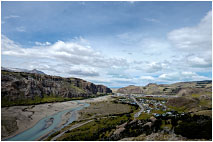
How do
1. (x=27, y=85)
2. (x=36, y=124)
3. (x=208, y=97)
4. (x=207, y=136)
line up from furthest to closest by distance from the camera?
(x=27, y=85), (x=208, y=97), (x=36, y=124), (x=207, y=136)

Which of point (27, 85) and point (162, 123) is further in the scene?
point (27, 85)

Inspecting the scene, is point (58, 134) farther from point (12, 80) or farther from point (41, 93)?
point (41, 93)

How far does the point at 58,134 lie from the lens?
158 feet

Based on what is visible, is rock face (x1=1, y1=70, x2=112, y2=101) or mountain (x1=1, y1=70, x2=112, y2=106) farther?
rock face (x1=1, y1=70, x2=112, y2=101)

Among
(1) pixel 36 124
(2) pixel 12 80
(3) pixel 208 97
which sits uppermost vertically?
(2) pixel 12 80

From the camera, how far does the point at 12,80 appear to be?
125812mm

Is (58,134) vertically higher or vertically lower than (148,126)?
lower

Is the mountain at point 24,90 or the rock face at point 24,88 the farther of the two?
the rock face at point 24,88

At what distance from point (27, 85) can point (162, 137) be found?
5458 inches

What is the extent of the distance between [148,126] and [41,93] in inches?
5430

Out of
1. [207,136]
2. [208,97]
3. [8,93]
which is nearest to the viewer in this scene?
[207,136]

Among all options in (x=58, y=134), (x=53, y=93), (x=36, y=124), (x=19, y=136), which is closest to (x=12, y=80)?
(x=53, y=93)

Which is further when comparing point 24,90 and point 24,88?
point 24,88

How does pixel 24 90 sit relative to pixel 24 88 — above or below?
below
